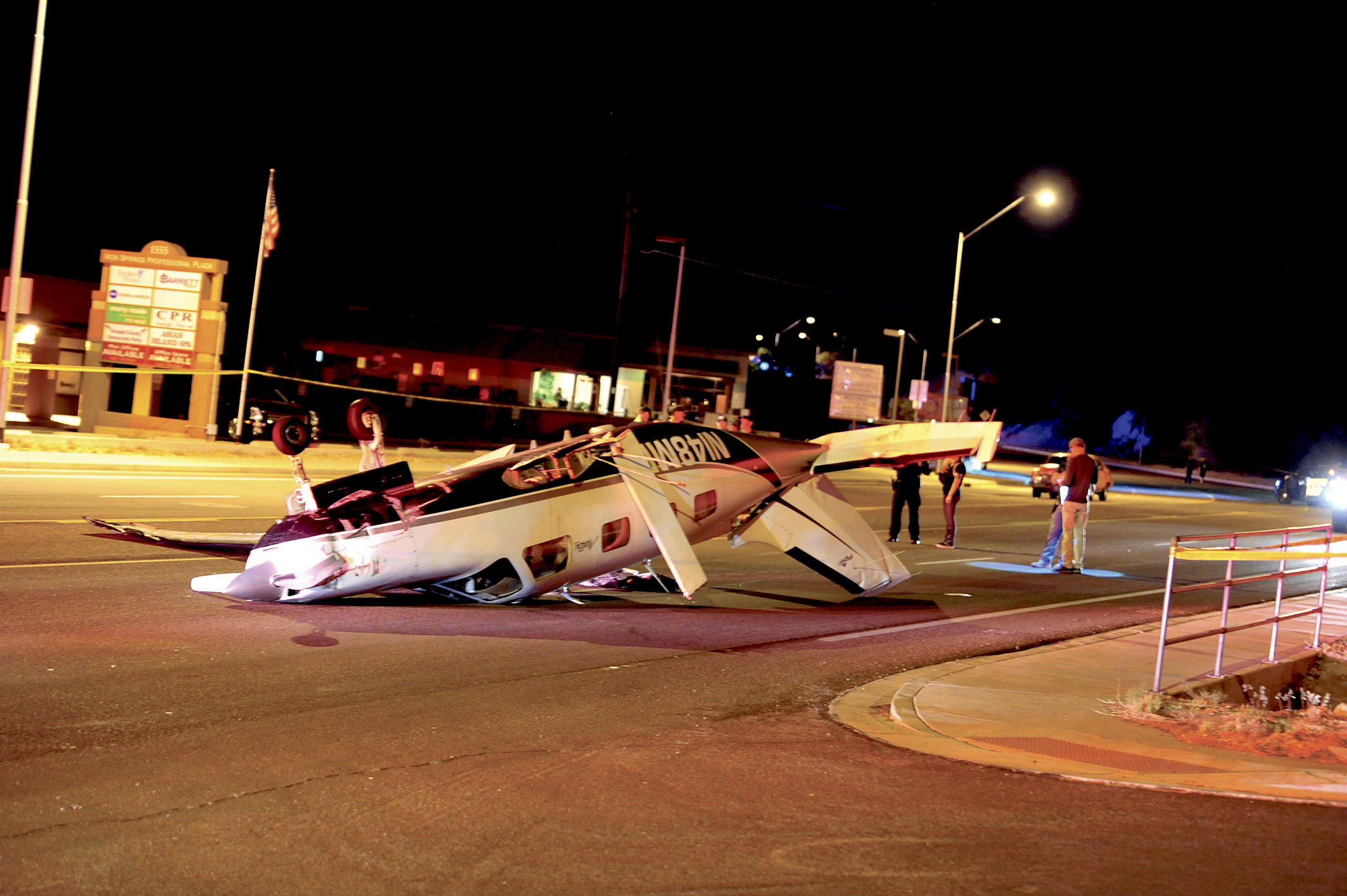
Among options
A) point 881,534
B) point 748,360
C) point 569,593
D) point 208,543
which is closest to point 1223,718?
point 569,593

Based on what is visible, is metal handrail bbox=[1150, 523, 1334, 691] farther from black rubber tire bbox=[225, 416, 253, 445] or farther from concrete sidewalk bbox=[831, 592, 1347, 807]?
black rubber tire bbox=[225, 416, 253, 445]

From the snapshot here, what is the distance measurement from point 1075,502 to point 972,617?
518 centimetres

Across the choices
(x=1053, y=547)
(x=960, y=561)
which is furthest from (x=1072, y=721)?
(x=1053, y=547)

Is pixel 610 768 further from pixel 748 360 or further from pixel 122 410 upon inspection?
pixel 748 360

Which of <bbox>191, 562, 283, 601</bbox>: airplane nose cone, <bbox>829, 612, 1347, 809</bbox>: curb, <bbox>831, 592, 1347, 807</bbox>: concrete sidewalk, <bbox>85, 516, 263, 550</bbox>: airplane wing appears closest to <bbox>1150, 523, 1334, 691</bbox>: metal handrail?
<bbox>831, 592, 1347, 807</bbox>: concrete sidewalk

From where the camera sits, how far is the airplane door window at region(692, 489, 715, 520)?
38.2ft

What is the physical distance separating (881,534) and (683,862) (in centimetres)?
1593

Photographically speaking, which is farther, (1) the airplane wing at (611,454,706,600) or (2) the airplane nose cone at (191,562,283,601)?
(1) the airplane wing at (611,454,706,600)

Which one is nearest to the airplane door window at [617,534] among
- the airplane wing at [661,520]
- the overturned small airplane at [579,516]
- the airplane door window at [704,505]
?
the overturned small airplane at [579,516]

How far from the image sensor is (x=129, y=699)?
6.64m

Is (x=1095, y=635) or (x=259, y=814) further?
(x=1095, y=635)

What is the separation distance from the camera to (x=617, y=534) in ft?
35.2

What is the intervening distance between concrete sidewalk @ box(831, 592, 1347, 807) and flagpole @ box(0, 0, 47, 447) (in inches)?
812

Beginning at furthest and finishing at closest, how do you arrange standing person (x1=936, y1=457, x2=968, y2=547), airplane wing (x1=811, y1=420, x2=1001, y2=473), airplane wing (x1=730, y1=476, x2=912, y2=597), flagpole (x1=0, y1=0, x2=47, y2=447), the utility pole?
the utility pole, flagpole (x1=0, y1=0, x2=47, y2=447), standing person (x1=936, y1=457, x2=968, y2=547), airplane wing (x1=811, y1=420, x2=1001, y2=473), airplane wing (x1=730, y1=476, x2=912, y2=597)
